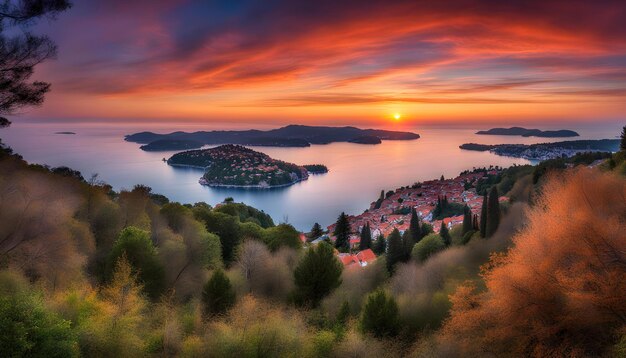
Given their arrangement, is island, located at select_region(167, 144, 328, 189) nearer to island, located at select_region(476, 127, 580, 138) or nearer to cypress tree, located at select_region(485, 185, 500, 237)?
cypress tree, located at select_region(485, 185, 500, 237)

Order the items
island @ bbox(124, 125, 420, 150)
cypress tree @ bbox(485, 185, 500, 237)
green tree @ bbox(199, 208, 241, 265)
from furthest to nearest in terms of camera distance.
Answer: island @ bbox(124, 125, 420, 150)
cypress tree @ bbox(485, 185, 500, 237)
green tree @ bbox(199, 208, 241, 265)

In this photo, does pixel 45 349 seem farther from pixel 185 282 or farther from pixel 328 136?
pixel 328 136

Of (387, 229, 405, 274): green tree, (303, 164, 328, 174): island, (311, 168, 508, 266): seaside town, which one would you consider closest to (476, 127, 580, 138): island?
(311, 168, 508, 266): seaside town

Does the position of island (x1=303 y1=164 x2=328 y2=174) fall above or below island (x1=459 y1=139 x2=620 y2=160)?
below

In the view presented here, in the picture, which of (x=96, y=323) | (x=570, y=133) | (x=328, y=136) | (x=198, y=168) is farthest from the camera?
(x=328, y=136)

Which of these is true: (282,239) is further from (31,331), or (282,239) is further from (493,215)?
(31,331)

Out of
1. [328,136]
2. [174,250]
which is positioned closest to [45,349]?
[174,250]

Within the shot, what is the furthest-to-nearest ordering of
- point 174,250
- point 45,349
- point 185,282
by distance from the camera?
point 174,250 → point 185,282 → point 45,349
